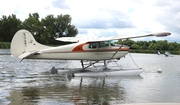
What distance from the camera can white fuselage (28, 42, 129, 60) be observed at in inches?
523

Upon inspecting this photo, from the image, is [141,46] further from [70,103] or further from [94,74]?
[70,103]

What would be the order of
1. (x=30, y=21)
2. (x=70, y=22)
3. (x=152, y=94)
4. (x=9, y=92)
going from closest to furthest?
(x=9, y=92) → (x=152, y=94) → (x=30, y=21) → (x=70, y=22)

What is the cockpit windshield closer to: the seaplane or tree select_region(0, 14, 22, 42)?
the seaplane

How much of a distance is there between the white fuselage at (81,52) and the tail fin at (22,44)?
54 centimetres

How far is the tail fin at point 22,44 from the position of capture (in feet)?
43.6

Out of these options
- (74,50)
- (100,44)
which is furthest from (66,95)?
(100,44)

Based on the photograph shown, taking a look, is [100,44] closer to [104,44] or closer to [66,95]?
[104,44]

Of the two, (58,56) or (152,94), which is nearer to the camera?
(152,94)

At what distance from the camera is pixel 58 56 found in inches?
526

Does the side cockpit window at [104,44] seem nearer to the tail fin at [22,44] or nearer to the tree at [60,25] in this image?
the tail fin at [22,44]

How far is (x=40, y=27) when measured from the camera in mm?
80750

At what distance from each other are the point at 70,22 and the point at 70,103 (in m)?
82.4

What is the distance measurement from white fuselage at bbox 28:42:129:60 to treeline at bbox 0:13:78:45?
6462 cm

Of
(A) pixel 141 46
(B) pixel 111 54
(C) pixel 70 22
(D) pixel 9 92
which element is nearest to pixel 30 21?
(C) pixel 70 22
